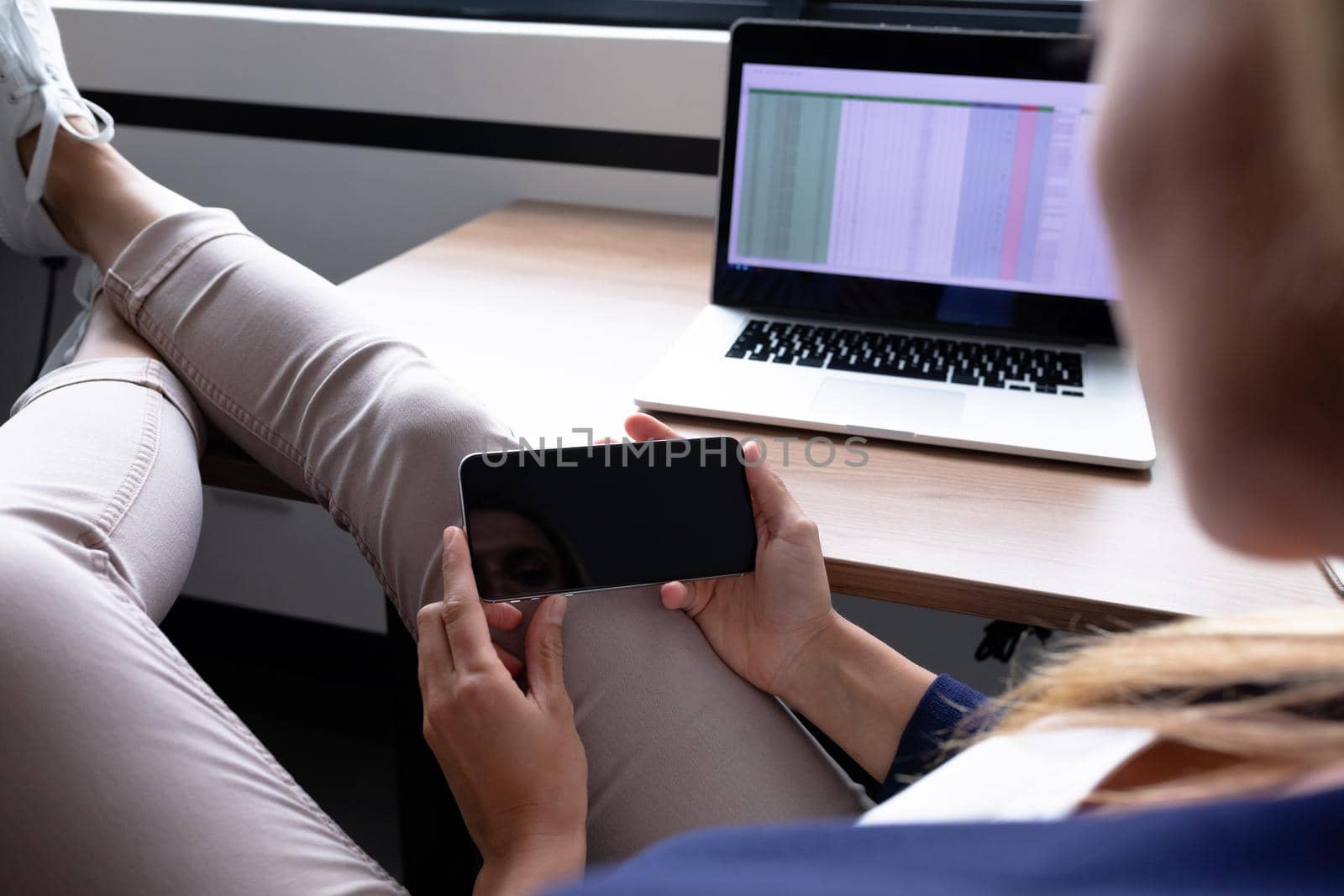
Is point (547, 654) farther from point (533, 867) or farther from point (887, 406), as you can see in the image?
point (887, 406)

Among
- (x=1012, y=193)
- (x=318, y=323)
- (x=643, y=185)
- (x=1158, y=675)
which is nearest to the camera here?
(x=1158, y=675)

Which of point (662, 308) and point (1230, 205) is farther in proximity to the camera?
point (662, 308)

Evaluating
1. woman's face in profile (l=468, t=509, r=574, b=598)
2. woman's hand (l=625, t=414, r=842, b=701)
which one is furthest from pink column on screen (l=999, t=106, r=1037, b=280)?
woman's face in profile (l=468, t=509, r=574, b=598)

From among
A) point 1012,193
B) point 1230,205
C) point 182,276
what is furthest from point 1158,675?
point 182,276

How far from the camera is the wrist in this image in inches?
23.1

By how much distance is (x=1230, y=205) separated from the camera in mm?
286

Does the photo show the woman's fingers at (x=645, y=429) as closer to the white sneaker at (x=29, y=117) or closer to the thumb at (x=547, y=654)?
the thumb at (x=547, y=654)

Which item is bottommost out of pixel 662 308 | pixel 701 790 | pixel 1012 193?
pixel 701 790

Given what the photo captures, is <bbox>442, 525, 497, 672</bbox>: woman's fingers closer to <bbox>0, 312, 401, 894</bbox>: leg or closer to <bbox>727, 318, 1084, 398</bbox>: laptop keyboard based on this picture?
<bbox>0, 312, 401, 894</bbox>: leg

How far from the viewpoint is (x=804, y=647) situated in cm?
70

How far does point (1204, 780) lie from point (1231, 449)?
0.42 ft

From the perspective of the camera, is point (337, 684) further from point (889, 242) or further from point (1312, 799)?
point (1312, 799)

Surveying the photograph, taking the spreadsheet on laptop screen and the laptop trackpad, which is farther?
the spreadsheet on laptop screen

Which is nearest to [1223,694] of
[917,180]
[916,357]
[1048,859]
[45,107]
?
[1048,859]
